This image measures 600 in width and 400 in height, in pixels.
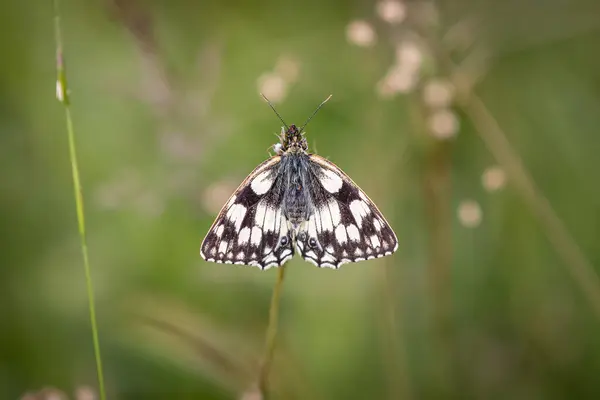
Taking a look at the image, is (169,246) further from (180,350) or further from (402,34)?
(402,34)

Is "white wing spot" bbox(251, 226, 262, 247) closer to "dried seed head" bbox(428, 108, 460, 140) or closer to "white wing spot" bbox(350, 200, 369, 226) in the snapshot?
"white wing spot" bbox(350, 200, 369, 226)

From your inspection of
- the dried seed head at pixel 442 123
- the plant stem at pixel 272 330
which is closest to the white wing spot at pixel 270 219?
the plant stem at pixel 272 330

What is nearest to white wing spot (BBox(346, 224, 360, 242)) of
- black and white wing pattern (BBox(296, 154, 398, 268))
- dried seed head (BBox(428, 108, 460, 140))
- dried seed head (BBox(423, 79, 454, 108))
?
black and white wing pattern (BBox(296, 154, 398, 268))

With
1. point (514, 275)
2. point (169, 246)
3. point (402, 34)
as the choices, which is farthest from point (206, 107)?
point (514, 275)

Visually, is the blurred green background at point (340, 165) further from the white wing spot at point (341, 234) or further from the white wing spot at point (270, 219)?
the white wing spot at point (341, 234)

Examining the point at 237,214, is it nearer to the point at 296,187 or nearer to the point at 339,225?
the point at 296,187

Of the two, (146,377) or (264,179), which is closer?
(264,179)
